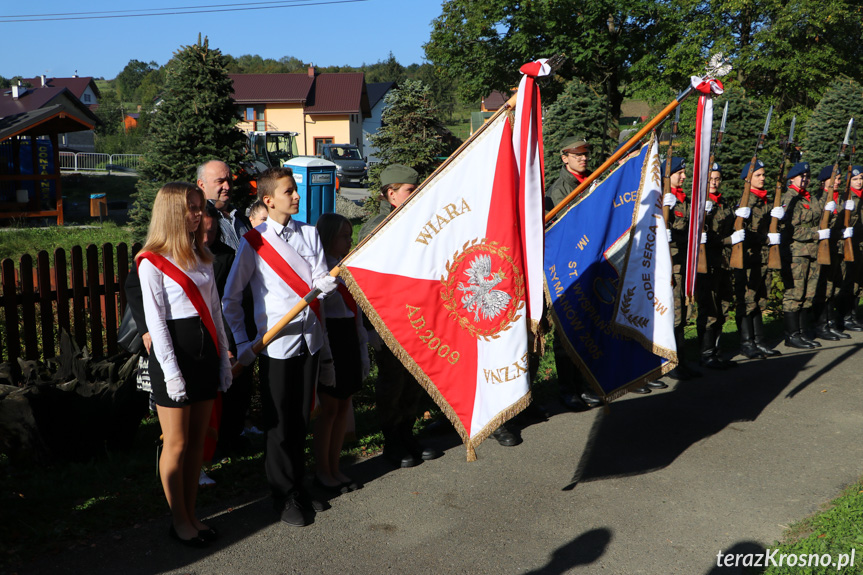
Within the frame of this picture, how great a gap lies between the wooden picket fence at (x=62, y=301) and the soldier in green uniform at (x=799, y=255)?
7370 mm

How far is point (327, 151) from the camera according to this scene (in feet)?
123

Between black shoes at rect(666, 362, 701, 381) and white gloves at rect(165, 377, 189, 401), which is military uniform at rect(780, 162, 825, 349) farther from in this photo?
white gloves at rect(165, 377, 189, 401)

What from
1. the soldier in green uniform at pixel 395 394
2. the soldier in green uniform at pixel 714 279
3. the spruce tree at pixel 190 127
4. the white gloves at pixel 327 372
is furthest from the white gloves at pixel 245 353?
the spruce tree at pixel 190 127

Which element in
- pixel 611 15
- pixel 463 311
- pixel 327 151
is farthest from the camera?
pixel 327 151

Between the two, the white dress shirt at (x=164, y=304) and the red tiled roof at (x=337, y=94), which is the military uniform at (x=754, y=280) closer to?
the white dress shirt at (x=164, y=304)

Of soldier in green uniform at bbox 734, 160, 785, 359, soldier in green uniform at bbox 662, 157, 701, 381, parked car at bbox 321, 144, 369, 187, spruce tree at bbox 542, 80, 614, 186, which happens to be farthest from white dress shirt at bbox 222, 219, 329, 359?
parked car at bbox 321, 144, 369, 187

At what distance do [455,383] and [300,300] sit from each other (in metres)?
0.97

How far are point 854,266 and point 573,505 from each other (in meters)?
7.09

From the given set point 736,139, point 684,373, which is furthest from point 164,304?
point 736,139

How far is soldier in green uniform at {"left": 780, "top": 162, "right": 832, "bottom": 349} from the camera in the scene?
8898 millimetres

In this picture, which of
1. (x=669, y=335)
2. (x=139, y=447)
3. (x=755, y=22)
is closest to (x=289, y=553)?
(x=139, y=447)

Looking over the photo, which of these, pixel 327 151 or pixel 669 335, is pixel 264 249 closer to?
pixel 669 335

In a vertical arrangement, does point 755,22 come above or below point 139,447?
above

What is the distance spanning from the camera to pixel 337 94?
5709 centimetres
